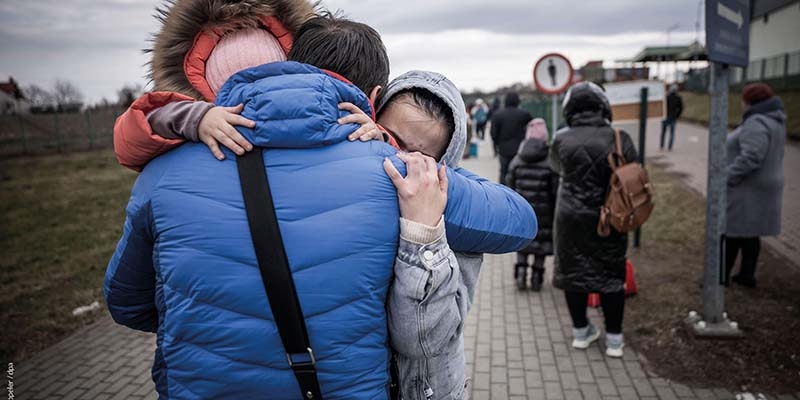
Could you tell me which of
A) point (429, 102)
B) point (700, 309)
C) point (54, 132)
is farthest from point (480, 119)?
point (429, 102)

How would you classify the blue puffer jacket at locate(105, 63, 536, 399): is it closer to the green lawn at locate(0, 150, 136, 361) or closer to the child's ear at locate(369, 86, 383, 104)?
the child's ear at locate(369, 86, 383, 104)

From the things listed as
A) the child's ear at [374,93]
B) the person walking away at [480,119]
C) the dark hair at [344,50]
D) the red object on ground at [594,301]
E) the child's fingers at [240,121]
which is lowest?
the red object on ground at [594,301]

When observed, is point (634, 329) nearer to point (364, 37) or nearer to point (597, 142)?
point (597, 142)

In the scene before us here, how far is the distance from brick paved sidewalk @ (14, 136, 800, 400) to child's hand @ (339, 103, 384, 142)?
287cm

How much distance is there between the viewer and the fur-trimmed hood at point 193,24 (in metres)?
1.47

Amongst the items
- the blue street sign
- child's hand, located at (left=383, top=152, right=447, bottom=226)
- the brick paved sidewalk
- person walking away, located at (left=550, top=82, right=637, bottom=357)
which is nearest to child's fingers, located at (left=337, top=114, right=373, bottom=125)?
child's hand, located at (left=383, top=152, right=447, bottom=226)

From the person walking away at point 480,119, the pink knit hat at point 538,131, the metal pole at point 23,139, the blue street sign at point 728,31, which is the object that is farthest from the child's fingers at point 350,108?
the metal pole at point 23,139

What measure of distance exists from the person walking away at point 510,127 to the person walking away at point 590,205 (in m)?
5.88

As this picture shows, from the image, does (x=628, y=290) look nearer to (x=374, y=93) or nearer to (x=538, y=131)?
(x=538, y=131)

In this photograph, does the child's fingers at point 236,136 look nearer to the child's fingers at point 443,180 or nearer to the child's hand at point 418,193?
the child's hand at point 418,193

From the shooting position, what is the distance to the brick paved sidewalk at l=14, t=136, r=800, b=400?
Result: 3701 millimetres

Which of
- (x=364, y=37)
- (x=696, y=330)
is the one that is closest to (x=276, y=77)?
(x=364, y=37)

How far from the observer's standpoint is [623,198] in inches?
150

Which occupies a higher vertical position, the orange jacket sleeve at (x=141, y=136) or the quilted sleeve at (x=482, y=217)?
the orange jacket sleeve at (x=141, y=136)
